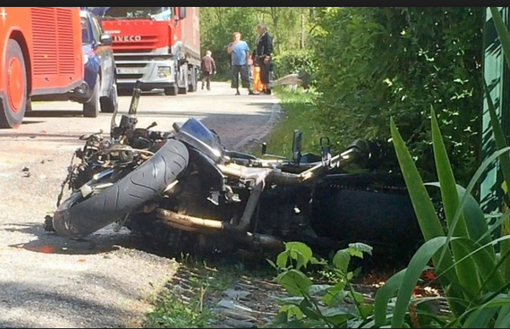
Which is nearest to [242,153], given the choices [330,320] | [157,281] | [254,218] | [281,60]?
[254,218]

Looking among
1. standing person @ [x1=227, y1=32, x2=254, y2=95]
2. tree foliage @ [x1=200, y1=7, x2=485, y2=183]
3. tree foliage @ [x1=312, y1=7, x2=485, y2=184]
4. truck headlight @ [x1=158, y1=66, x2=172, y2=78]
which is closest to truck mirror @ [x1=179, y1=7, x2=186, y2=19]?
standing person @ [x1=227, y1=32, x2=254, y2=95]

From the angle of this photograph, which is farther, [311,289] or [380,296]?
[311,289]

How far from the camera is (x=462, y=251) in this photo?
249 cm

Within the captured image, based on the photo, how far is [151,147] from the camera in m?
3.19

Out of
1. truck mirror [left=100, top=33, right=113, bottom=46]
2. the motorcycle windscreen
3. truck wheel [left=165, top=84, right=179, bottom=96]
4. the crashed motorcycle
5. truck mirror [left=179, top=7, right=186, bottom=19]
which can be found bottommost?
the crashed motorcycle

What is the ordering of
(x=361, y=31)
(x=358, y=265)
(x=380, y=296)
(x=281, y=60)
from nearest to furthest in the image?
(x=380, y=296) → (x=281, y=60) → (x=358, y=265) → (x=361, y=31)

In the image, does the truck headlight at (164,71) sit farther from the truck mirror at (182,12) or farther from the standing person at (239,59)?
the truck mirror at (182,12)

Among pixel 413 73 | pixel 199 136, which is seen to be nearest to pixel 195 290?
pixel 199 136

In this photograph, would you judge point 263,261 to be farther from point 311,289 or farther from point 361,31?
point 361,31

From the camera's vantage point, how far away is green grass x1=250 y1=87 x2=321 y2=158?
3.14m

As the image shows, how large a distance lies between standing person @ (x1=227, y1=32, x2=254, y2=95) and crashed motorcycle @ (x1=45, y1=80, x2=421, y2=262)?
0.30m

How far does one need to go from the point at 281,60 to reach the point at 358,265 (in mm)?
828

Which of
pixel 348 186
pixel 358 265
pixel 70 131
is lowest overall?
pixel 358 265

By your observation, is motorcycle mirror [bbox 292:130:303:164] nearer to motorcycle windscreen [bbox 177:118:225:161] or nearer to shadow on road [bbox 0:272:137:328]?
motorcycle windscreen [bbox 177:118:225:161]
